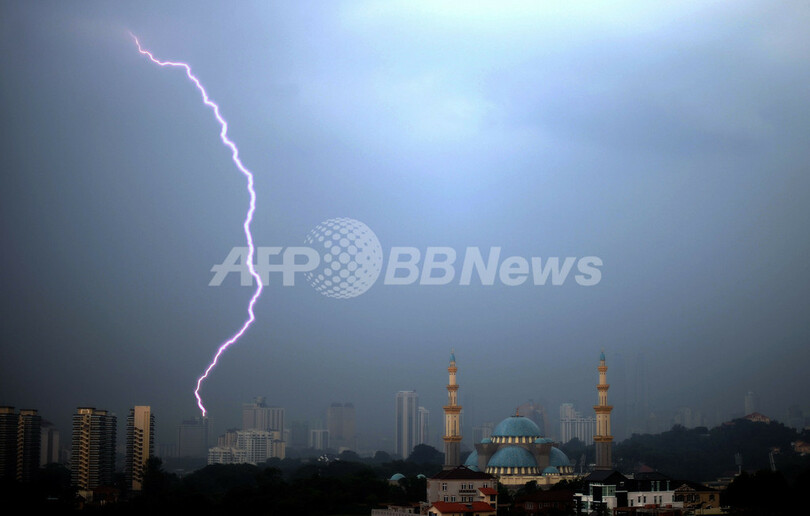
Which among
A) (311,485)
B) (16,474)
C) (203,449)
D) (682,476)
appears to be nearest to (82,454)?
(16,474)

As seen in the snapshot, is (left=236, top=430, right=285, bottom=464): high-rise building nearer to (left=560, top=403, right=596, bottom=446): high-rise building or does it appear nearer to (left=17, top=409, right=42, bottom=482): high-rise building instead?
(left=560, top=403, right=596, bottom=446): high-rise building

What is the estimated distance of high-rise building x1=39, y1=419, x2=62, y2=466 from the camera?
144 ft

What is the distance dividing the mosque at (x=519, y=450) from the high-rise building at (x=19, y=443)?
1667 cm

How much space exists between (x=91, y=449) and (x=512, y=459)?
54.7 feet

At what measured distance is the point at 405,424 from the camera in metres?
70.3

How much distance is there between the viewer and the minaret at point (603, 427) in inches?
1564

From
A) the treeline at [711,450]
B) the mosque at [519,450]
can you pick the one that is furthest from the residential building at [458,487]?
the treeline at [711,450]

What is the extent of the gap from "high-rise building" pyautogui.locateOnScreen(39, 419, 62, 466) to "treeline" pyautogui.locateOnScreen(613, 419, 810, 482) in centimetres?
2674

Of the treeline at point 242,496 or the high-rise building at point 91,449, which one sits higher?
the high-rise building at point 91,449

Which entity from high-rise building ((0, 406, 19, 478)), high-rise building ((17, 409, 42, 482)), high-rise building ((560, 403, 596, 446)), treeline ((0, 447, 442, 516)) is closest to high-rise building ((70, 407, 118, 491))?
treeline ((0, 447, 442, 516))

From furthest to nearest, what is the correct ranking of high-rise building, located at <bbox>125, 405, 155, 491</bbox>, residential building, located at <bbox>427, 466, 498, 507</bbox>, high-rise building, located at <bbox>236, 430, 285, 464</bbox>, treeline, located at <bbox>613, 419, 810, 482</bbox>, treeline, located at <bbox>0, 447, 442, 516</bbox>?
high-rise building, located at <bbox>236, 430, 285, 464</bbox> → treeline, located at <bbox>613, 419, 810, 482</bbox> → high-rise building, located at <bbox>125, 405, 155, 491</bbox> → treeline, located at <bbox>0, 447, 442, 516</bbox> → residential building, located at <bbox>427, 466, 498, 507</bbox>

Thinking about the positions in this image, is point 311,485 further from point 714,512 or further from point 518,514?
point 714,512

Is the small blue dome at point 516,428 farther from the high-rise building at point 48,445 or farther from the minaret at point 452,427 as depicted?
the high-rise building at point 48,445

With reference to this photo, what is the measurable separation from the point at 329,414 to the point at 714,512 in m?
44.5
